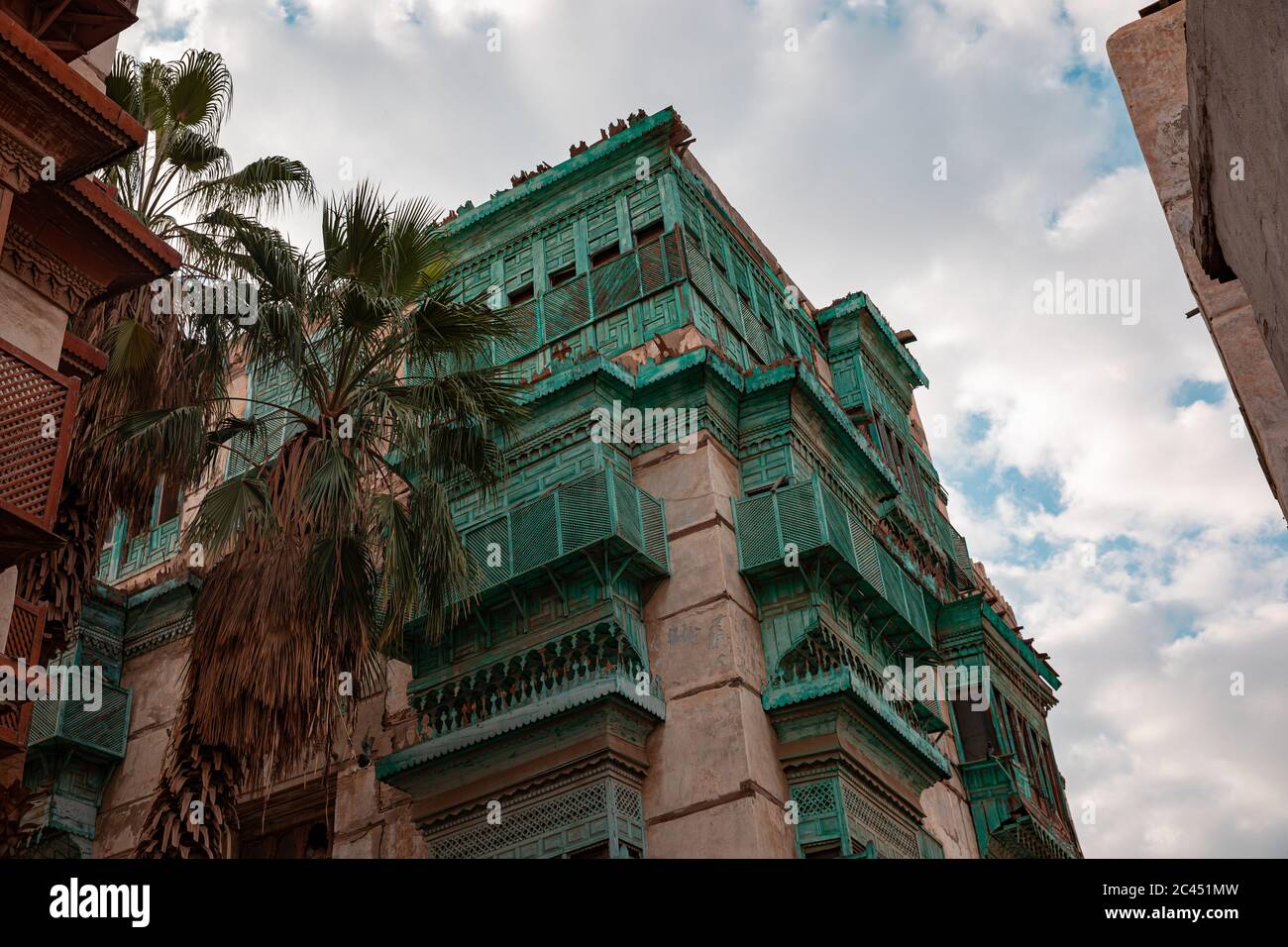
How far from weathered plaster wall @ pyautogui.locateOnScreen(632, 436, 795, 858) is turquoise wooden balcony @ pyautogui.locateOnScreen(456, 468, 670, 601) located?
1.37 feet

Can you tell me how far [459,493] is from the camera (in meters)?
15.1

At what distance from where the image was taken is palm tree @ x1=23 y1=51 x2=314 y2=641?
10.8 meters

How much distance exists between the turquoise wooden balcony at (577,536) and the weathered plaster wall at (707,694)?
0.42 m

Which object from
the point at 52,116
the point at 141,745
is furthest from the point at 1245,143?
the point at 141,745

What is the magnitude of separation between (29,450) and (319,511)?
281 cm

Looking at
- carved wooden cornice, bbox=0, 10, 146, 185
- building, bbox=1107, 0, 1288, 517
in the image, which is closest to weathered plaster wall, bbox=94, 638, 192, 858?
carved wooden cornice, bbox=0, 10, 146, 185

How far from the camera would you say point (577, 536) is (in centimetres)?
1306

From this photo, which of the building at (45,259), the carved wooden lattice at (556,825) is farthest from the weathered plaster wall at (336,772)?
the building at (45,259)

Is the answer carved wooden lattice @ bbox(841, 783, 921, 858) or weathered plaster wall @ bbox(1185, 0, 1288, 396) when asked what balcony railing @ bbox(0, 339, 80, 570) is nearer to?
weathered plaster wall @ bbox(1185, 0, 1288, 396)

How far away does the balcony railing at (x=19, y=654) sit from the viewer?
8539 mm

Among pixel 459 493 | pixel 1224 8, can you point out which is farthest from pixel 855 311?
pixel 1224 8

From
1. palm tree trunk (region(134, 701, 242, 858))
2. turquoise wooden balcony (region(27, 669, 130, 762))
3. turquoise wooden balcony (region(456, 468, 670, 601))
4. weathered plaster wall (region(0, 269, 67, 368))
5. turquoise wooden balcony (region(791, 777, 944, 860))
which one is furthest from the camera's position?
turquoise wooden balcony (region(27, 669, 130, 762))
